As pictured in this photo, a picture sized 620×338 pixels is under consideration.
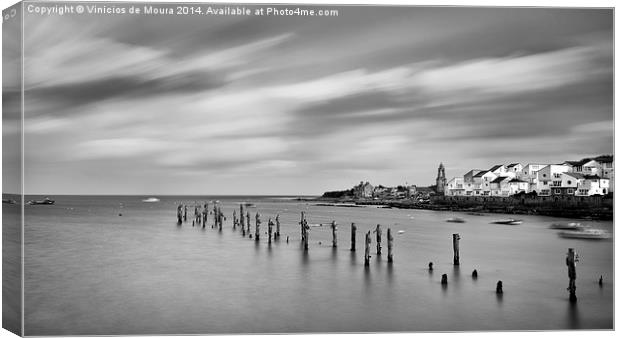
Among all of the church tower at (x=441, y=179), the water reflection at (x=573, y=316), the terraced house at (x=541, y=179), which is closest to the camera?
the water reflection at (x=573, y=316)

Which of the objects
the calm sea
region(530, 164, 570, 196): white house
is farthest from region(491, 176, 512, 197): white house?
the calm sea

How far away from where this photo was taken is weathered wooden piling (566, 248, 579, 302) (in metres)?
5.99

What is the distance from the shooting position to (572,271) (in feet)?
20.5

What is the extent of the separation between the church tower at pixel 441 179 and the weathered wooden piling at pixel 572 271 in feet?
5.10

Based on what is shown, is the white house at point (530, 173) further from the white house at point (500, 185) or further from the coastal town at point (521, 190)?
the white house at point (500, 185)

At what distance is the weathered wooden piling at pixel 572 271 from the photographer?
19.6ft

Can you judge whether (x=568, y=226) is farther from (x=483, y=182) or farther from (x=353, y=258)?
(x=353, y=258)

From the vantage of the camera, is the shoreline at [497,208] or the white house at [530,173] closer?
the shoreline at [497,208]

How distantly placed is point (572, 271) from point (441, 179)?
1.76 m

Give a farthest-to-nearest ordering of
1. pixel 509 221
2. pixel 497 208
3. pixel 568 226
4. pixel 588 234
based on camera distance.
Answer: pixel 509 221
pixel 497 208
pixel 568 226
pixel 588 234

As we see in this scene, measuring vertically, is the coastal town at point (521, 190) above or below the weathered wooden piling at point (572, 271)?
above

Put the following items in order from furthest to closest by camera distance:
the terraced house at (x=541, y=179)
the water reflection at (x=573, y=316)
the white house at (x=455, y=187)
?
the white house at (x=455, y=187) < the terraced house at (x=541, y=179) < the water reflection at (x=573, y=316)

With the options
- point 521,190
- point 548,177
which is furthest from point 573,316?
point 548,177

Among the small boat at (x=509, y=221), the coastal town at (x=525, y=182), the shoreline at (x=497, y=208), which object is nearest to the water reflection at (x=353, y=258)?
the shoreline at (x=497, y=208)
